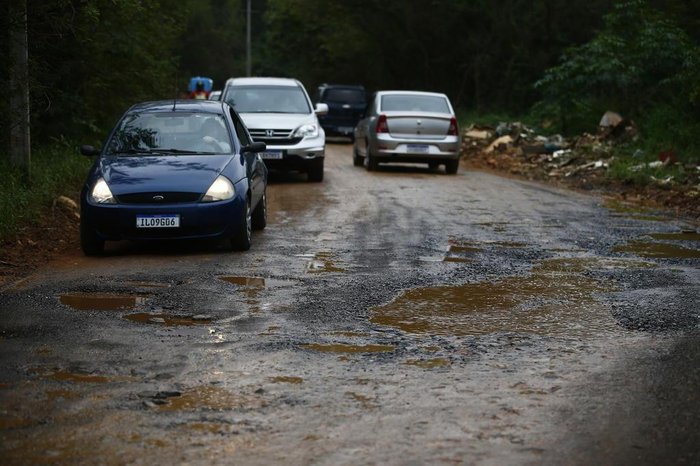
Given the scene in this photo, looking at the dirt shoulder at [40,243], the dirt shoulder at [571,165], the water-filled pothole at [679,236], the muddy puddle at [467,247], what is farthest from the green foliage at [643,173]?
the dirt shoulder at [40,243]

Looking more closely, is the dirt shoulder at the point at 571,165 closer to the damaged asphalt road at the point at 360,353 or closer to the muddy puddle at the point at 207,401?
the damaged asphalt road at the point at 360,353

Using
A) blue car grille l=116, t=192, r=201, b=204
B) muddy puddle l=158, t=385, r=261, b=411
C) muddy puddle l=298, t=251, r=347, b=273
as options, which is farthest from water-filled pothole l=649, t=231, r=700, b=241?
muddy puddle l=158, t=385, r=261, b=411

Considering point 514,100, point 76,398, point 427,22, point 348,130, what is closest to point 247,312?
point 76,398

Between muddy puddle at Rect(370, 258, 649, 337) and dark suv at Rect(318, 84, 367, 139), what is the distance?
86.0ft

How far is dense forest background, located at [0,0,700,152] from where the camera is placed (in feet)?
65.7

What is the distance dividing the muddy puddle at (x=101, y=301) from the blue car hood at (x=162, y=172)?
251 centimetres

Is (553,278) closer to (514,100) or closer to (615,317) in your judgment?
(615,317)

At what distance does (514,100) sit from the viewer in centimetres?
4144

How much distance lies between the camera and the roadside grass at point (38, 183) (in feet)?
41.8

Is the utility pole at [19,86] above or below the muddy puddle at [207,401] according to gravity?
above

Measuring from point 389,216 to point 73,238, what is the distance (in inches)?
168

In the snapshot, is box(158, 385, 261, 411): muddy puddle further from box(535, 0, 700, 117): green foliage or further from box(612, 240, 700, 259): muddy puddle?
box(535, 0, 700, 117): green foliage

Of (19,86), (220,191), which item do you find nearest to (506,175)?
(19,86)

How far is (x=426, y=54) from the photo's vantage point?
149ft
